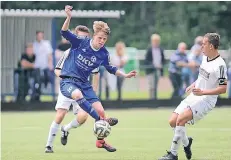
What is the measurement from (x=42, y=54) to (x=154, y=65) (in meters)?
3.11

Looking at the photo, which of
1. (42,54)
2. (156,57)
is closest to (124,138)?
(42,54)

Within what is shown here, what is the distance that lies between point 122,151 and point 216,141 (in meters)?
2.11

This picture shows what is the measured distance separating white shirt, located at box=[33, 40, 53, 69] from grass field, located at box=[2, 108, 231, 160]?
197 cm

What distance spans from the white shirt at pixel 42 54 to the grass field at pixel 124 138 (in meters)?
1.97

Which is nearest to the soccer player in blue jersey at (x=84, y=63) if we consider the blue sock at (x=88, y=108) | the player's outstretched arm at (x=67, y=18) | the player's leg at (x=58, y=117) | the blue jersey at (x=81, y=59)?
the blue jersey at (x=81, y=59)

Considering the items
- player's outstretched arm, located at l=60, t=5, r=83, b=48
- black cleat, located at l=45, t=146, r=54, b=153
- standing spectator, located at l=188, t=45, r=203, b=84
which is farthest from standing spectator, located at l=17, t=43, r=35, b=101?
player's outstretched arm, located at l=60, t=5, r=83, b=48

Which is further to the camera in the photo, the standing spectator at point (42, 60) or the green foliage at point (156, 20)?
the green foliage at point (156, 20)

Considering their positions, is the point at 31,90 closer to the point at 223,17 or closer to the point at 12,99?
the point at 12,99

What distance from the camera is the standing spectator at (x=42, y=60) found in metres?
24.2

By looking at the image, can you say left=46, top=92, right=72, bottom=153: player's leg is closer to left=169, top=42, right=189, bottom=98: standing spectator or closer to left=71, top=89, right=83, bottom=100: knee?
left=71, top=89, right=83, bottom=100: knee

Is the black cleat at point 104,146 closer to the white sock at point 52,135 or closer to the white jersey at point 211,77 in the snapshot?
the white sock at point 52,135

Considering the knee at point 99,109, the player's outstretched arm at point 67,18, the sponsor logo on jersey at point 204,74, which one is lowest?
the knee at point 99,109

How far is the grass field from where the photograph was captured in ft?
44.1

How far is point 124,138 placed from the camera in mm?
16344
